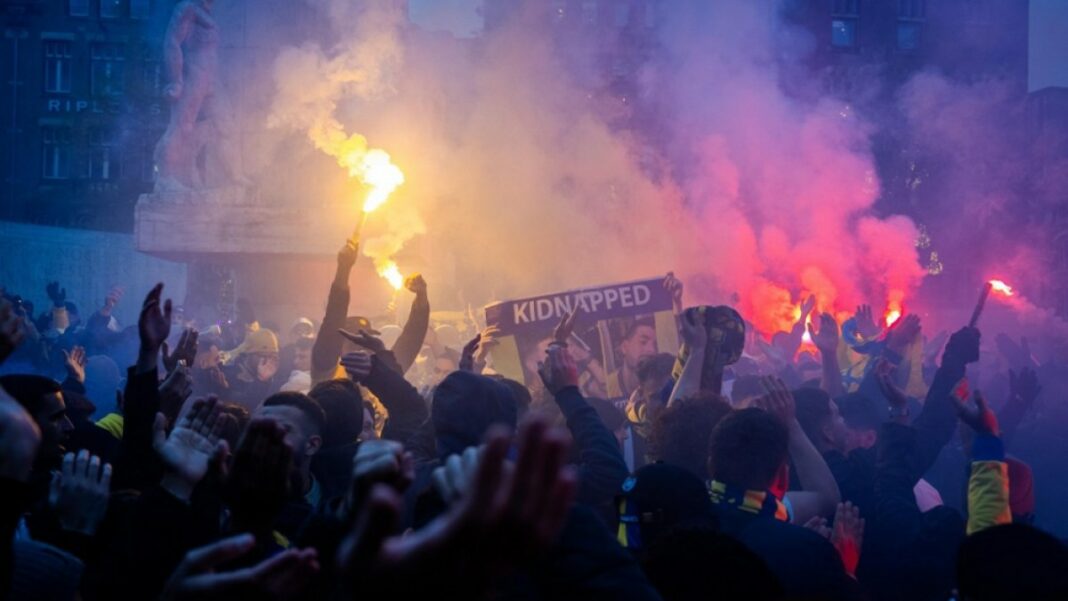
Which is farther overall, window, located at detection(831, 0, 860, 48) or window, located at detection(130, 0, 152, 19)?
window, located at detection(130, 0, 152, 19)

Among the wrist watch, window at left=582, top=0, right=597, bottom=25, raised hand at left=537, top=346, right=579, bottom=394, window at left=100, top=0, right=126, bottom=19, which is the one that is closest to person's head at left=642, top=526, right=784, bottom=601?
raised hand at left=537, top=346, right=579, bottom=394

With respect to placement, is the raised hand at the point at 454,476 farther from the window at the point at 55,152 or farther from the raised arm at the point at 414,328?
the window at the point at 55,152

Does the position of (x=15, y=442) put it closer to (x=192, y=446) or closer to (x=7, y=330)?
(x=7, y=330)

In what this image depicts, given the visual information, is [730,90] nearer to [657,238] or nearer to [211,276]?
[657,238]

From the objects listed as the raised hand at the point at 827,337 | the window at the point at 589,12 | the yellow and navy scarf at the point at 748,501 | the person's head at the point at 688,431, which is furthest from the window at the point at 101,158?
the yellow and navy scarf at the point at 748,501

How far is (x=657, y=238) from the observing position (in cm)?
2034

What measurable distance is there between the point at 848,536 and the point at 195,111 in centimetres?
1551

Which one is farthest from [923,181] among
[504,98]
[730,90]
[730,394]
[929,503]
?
[929,503]

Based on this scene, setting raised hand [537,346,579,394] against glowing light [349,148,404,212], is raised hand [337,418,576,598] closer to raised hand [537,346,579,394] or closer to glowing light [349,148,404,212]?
raised hand [537,346,579,394]

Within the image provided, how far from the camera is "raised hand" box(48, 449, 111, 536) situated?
255 centimetres

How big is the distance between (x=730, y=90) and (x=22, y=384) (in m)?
18.4

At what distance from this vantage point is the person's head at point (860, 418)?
5133mm

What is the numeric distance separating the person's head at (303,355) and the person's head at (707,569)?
7.19 m

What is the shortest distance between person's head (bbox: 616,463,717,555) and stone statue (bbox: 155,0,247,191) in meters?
14.1
